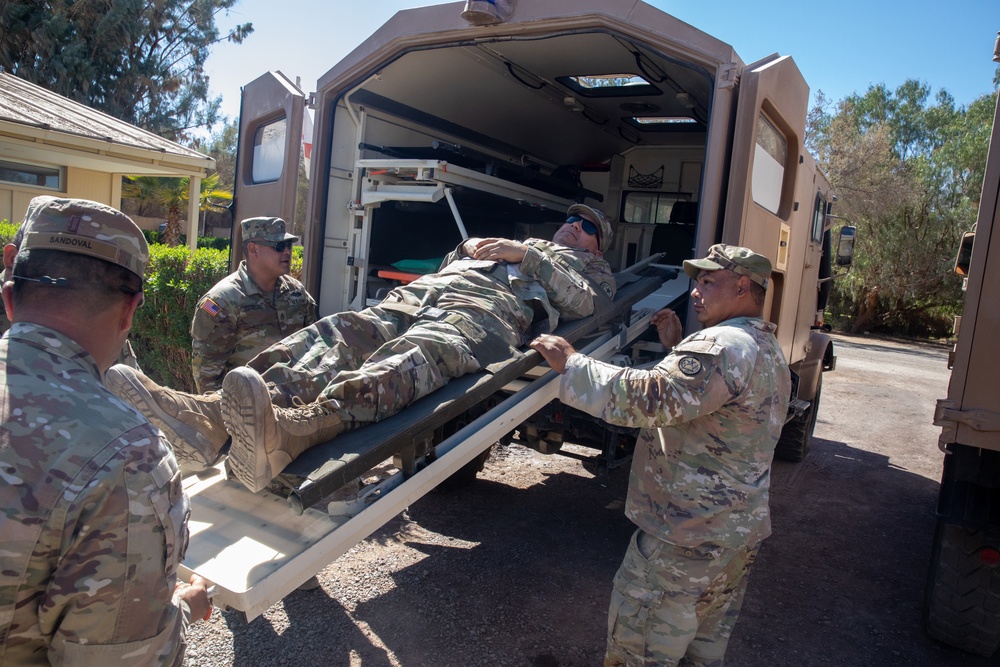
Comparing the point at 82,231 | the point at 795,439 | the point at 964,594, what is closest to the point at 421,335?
the point at 82,231

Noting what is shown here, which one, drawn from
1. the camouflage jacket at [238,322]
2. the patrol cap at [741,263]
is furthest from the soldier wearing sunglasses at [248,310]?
the patrol cap at [741,263]

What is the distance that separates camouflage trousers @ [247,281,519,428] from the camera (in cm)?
249

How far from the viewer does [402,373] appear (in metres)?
2.58

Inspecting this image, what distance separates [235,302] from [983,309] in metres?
3.62

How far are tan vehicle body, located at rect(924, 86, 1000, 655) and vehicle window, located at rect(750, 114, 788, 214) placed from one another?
1159 millimetres

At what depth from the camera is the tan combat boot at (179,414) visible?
230 centimetres

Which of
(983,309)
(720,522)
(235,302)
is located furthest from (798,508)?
(235,302)

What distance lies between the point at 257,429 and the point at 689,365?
146cm

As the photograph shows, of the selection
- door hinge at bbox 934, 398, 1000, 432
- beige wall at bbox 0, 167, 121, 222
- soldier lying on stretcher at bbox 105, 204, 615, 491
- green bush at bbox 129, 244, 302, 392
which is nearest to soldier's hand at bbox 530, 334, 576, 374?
soldier lying on stretcher at bbox 105, 204, 615, 491

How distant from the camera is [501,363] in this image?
288 centimetres

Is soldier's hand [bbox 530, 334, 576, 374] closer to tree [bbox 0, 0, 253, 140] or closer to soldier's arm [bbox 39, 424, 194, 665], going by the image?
soldier's arm [bbox 39, 424, 194, 665]

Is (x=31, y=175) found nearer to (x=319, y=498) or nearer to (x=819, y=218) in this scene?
(x=819, y=218)

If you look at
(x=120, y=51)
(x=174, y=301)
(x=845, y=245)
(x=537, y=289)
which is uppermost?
(x=120, y=51)

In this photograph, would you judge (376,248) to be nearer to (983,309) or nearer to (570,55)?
(570,55)
